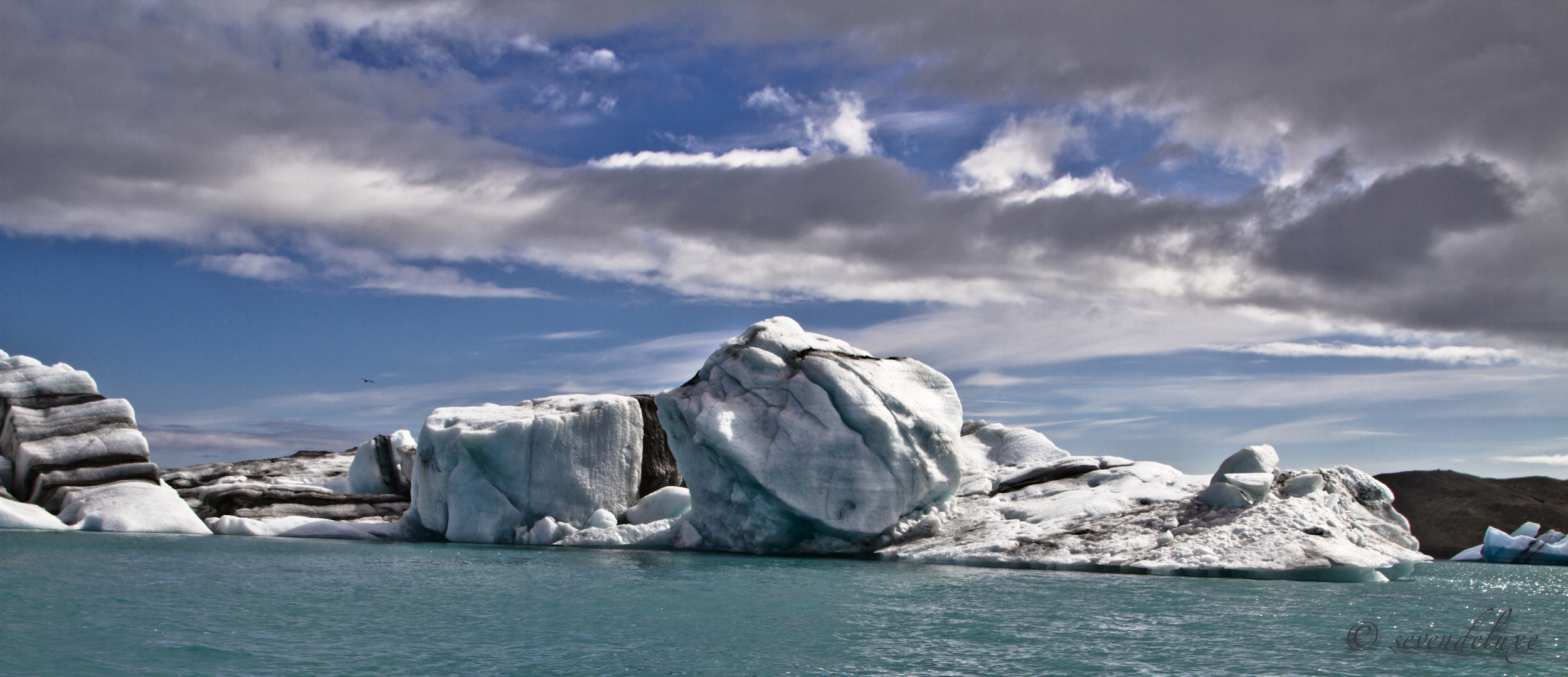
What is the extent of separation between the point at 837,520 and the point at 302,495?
1778cm

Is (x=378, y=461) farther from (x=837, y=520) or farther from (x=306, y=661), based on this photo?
(x=306, y=661)

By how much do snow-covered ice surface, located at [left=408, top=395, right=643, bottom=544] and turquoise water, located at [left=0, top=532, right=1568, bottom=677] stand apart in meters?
6.99

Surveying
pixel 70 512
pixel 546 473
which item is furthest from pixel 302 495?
pixel 546 473

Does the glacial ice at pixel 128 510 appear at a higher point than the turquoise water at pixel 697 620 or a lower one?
higher

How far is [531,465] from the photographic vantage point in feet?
83.9

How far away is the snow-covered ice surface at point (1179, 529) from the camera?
16.7 m

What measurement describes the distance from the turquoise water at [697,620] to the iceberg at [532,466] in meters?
6.98

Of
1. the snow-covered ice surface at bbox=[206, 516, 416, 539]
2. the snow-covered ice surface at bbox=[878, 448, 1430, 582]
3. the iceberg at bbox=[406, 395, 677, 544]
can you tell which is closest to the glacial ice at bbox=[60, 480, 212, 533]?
the snow-covered ice surface at bbox=[206, 516, 416, 539]

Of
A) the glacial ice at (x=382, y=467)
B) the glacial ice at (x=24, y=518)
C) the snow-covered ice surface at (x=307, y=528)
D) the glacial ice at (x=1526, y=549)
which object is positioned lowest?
the glacial ice at (x=1526, y=549)

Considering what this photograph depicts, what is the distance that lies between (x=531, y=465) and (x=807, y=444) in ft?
27.1

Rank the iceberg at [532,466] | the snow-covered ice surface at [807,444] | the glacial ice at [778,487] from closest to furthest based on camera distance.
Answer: the glacial ice at [778,487] < the snow-covered ice surface at [807,444] < the iceberg at [532,466]

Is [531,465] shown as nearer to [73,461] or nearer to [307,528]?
[307,528]

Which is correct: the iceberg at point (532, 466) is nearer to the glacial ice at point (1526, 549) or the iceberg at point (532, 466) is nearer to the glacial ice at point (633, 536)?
the glacial ice at point (633, 536)

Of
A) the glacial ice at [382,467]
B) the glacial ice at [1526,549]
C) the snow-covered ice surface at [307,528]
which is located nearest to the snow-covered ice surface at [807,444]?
the snow-covered ice surface at [307,528]
